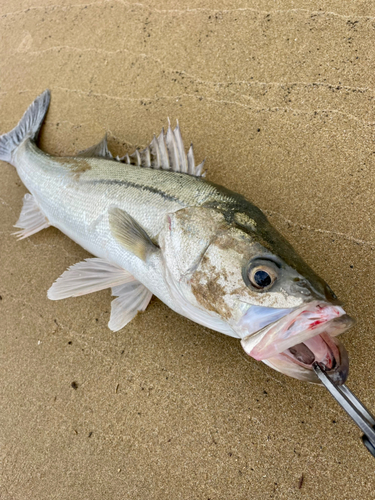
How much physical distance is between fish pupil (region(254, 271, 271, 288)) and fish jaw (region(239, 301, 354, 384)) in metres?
0.12

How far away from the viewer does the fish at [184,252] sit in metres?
1.23

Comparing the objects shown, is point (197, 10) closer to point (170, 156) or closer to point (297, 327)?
point (170, 156)

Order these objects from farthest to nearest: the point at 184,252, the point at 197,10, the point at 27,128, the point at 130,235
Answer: the point at 27,128, the point at 197,10, the point at 130,235, the point at 184,252

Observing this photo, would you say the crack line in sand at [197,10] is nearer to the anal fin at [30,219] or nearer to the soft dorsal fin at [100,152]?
the soft dorsal fin at [100,152]

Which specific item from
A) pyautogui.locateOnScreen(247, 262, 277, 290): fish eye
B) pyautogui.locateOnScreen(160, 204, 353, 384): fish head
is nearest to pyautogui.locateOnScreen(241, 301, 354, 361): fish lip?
pyautogui.locateOnScreen(160, 204, 353, 384): fish head

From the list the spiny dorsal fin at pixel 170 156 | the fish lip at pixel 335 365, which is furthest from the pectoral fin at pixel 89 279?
the fish lip at pixel 335 365

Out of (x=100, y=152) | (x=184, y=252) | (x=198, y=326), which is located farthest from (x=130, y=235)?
(x=100, y=152)

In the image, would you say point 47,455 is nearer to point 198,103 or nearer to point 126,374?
point 126,374

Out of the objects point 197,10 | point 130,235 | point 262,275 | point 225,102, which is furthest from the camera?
point 197,10

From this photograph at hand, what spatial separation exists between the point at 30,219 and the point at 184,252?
1648 mm

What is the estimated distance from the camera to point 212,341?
1933 mm

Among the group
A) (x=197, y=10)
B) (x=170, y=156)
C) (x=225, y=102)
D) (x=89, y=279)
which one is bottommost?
(x=89, y=279)

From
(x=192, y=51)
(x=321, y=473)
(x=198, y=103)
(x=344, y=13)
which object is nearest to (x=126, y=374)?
(x=321, y=473)

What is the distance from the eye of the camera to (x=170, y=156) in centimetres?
195
